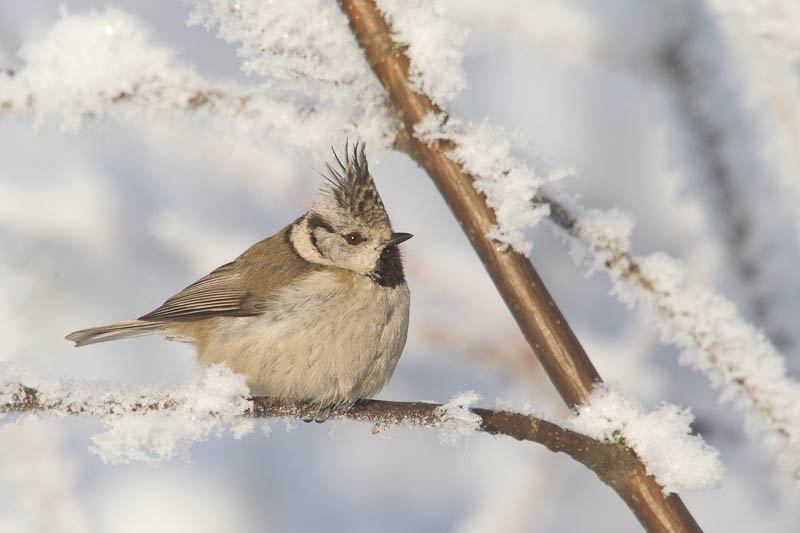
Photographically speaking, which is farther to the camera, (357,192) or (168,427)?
(357,192)

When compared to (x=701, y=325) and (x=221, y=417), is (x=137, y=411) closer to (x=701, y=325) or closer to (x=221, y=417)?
(x=221, y=417)

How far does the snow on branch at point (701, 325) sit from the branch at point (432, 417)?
0.31 m

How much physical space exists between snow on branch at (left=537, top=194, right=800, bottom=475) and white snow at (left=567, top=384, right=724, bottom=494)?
179mm

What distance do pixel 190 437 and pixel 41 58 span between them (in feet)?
2.83

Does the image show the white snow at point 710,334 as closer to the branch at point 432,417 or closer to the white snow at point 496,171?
the white snow at point 496,171

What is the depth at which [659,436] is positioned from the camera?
70.9 inches

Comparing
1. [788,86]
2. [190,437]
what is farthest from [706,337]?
[190,437]

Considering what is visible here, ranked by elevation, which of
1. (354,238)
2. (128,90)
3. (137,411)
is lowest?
(137,411)

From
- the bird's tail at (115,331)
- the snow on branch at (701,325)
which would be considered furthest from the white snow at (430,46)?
the bird's tail at (115,331)

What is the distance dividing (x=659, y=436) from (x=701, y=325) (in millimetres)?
293

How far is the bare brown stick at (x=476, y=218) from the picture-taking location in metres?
1.88

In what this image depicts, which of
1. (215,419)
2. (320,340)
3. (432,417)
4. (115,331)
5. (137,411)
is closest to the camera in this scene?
(137,411)

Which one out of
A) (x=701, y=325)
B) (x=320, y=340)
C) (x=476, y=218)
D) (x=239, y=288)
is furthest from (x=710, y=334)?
(x=239, y=288)

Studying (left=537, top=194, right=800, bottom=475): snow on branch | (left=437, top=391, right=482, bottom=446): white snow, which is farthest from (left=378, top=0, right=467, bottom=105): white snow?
(left=437, top=391, right=482, bottom=446): white snow
